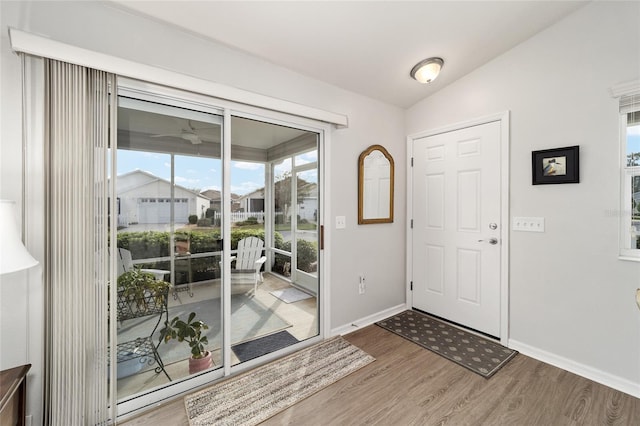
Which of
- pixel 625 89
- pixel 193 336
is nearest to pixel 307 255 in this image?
pixel 193 336

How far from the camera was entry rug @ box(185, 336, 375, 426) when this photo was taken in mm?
1721

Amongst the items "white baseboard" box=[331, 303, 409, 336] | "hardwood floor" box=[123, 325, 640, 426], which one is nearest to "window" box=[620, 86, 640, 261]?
"hardwood floor" box=[123, 325, 640, 426]

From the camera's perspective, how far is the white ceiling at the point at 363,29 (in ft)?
5.83

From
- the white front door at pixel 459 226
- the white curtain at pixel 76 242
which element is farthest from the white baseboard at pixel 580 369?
the white curtain at pixel 76 242

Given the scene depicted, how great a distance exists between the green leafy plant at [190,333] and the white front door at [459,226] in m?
2.43

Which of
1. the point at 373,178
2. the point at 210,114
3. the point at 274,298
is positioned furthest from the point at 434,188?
the point at 210,114

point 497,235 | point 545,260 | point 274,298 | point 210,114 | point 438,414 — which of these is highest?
point 210,114

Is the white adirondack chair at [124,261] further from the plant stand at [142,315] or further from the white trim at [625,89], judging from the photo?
the white trim at [625,89]

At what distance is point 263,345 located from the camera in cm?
235

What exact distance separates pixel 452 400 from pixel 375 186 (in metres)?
2.00

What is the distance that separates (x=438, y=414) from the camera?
5.68ft

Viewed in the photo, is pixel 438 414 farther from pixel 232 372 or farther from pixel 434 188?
pixel 434 188

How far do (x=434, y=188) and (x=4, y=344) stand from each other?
11.5 ft

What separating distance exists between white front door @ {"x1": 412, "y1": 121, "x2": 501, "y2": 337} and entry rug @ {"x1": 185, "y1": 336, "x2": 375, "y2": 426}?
1.24 m
